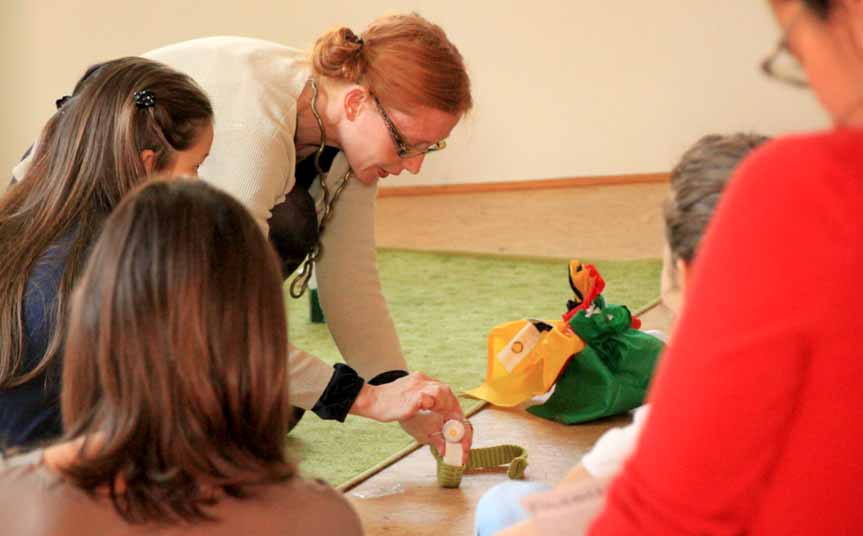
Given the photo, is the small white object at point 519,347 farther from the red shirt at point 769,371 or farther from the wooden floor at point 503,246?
the red shirt at point 769,371

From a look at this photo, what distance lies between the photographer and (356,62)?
202 centimetres

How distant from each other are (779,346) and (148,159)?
1.07 meters

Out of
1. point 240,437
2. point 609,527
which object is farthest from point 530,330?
point 609,527

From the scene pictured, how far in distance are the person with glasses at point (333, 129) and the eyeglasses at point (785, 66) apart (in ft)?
3.81

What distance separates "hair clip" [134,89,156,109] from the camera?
162cm

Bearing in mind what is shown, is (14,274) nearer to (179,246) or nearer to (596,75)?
(179,246)

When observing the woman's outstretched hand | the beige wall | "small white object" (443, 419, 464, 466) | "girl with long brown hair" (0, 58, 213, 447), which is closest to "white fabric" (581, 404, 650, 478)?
"girl with long brown hair" (0, 58, 213, 447)

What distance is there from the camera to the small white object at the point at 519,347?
7.82ft

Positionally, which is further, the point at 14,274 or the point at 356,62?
the point at 356,62

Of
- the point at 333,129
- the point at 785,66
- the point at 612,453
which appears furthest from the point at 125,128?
the point at 785,66

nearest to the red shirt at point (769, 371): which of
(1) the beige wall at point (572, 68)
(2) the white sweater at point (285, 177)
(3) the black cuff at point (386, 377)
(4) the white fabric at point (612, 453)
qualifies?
(4) the white fabric at point (612, 453)

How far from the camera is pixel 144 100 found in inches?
63.7

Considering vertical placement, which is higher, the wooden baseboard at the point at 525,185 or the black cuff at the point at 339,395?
the black cuff at the point at 339,395

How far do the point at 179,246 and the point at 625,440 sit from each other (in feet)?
1.31
